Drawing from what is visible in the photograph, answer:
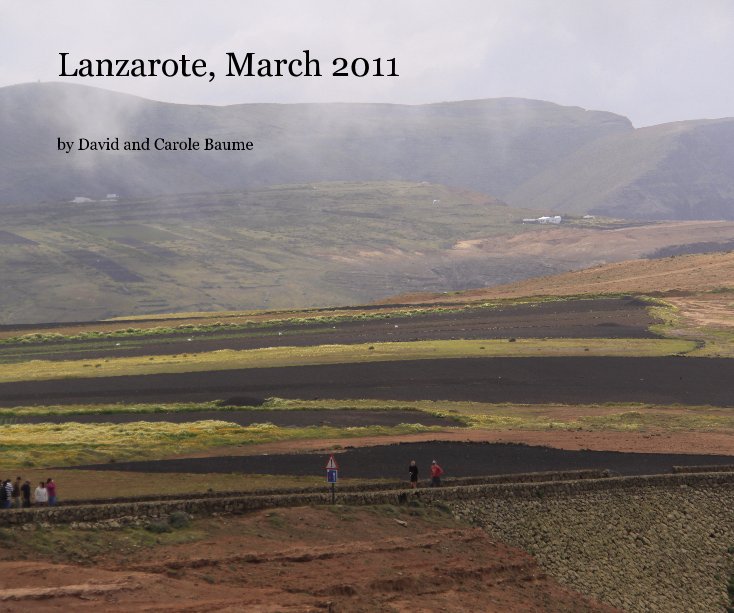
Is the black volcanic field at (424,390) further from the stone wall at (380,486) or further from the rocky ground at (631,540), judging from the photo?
the rocky ground at (631,540)

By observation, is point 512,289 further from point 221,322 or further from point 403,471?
point 403,471

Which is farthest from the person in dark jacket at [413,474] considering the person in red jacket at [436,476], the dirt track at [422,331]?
the dirt track at [422,331]

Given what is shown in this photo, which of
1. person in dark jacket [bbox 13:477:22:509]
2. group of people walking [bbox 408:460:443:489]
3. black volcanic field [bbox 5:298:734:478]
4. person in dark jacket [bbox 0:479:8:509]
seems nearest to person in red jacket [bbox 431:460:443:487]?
group of people walking [bbox 408:460:443:489]

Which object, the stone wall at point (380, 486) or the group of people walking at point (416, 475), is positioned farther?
the group of people walking at point (416, 475)

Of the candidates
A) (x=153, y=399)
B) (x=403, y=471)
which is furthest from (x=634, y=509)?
(x=153, y=399)

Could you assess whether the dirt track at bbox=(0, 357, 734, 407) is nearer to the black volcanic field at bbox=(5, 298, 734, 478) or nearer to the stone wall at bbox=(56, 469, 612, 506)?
the black volcanic field at bbox=(5, 298, 734, 478)

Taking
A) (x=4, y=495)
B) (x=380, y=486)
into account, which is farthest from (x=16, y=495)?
(x=380, y=486)

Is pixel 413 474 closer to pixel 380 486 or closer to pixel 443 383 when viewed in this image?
pixel 380 486
